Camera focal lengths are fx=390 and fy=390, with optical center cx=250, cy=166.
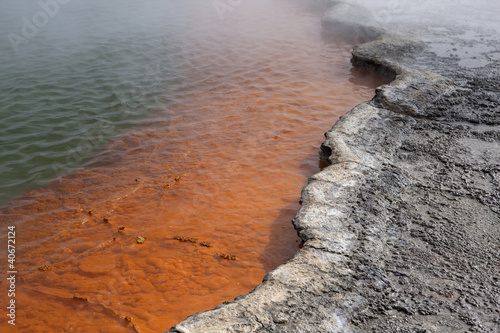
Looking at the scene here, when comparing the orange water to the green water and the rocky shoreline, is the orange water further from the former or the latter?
the rocky shoreline

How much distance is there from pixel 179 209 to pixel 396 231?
2.11 m

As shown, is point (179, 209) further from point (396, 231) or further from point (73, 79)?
point (73, 79)

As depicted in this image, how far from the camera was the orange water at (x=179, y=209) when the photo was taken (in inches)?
119

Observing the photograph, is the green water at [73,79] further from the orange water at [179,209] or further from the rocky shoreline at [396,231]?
the rocky shoreline at [396,231]

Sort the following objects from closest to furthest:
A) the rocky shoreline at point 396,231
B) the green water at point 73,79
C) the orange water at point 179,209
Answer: the rocky shoreline at point 396,231 < the orange water at point 179,209 < the green water at point 73,79

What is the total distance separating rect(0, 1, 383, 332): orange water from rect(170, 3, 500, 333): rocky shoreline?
23.7 inches

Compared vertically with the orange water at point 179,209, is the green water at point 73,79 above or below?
above

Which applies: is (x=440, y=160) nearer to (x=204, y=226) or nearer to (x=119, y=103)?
(x=204, y=226)

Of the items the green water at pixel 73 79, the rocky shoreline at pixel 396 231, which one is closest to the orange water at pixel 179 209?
the green water at pixel 73 79

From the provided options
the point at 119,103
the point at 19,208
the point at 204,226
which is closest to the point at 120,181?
the point at 19,208

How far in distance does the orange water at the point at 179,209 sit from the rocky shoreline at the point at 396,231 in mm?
602

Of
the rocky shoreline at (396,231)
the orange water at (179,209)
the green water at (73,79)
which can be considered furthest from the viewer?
the green water at (73,79)

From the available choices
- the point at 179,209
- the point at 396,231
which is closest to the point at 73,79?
the point at 179,209

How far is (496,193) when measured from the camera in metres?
3.42
